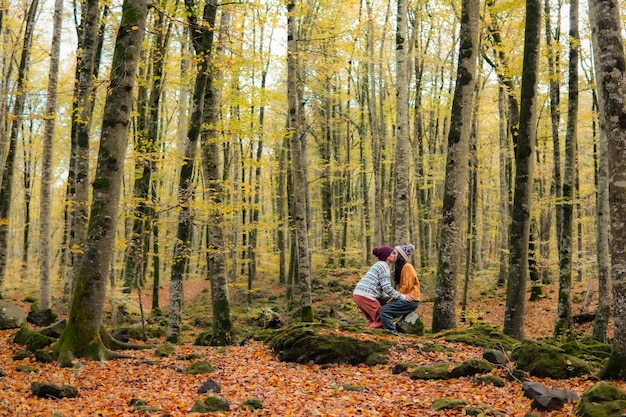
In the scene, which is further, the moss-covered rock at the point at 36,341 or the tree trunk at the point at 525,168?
the tree trunk at the point at 525,168

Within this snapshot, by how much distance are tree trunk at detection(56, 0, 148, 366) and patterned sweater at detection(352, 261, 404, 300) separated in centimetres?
448

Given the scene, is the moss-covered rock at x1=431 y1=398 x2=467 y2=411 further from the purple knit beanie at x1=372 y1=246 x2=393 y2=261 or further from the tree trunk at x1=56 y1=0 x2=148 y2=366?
the tree trunk at x1=56 y1=0 x2=148 y2=366

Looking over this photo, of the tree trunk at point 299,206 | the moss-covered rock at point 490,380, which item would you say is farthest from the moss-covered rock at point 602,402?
the tree trunk at point 299,206

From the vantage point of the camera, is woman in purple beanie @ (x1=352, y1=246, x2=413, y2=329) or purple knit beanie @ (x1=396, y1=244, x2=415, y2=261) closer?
woman in purple beanie @ (x1=352, y1=246, x2=413, y2=329)

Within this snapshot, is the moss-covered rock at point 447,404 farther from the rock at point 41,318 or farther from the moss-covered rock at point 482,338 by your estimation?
the rock at point 41,318

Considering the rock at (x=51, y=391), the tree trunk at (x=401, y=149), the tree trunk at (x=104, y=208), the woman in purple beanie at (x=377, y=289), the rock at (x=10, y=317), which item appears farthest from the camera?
the tree trunk at (x=401, y=149)

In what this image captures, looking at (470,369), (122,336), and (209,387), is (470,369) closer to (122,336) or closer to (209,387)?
(209,387)

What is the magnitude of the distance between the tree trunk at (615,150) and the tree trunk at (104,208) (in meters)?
6.54

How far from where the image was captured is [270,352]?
28.9 ft

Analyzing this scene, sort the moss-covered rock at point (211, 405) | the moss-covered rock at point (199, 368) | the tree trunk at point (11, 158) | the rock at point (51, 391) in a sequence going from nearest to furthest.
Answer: the moss-covered rock at point (211, 405) < the rock at point (51, 391) < the moss-covered rock at point (199, 368) < the tree trunk at point (11, 158)

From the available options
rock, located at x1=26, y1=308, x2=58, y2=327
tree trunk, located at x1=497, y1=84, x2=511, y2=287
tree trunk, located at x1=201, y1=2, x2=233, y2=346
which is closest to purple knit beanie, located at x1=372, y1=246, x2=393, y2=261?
tree trunk, located at x1=201, y1=2, x2=233, y2=346

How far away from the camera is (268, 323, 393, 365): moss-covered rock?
25.0ft

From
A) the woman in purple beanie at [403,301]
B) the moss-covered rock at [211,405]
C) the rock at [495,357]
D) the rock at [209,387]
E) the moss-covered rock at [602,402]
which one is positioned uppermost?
the woman in purple beanie at [403,301]

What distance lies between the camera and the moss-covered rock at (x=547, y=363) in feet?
21.1
